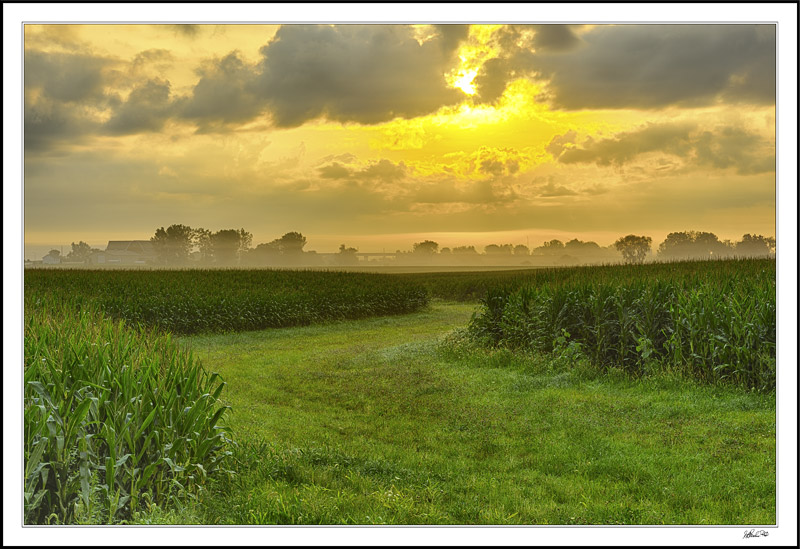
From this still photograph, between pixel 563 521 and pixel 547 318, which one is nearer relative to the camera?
pixel 563 521

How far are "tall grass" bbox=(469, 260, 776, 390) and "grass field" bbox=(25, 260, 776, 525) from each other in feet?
0.48

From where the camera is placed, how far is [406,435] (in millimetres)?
8906

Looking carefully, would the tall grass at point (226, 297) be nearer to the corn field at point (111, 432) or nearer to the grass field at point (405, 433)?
the grass field at point (405, 433)

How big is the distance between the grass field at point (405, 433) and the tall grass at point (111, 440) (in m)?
0.02

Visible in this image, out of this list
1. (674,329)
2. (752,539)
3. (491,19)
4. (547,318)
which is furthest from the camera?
(547,318)

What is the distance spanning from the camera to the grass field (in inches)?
204

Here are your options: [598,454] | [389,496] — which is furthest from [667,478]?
[389,496]

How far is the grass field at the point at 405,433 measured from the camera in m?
5.18

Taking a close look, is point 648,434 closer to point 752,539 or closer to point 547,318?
point 752,539

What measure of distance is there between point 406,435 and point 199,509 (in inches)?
162

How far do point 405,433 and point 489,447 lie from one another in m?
1.45

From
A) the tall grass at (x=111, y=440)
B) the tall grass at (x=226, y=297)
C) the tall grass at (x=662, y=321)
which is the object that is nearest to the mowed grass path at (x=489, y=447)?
the tall grass at (x=111, y=440)

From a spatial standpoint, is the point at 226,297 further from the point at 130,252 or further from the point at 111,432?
the point at 111,432

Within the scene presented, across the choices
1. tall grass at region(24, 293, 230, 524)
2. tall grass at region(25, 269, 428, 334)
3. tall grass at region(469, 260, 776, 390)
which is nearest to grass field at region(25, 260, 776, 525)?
Answer: tall grass at region(24, 293, 230, 524)
